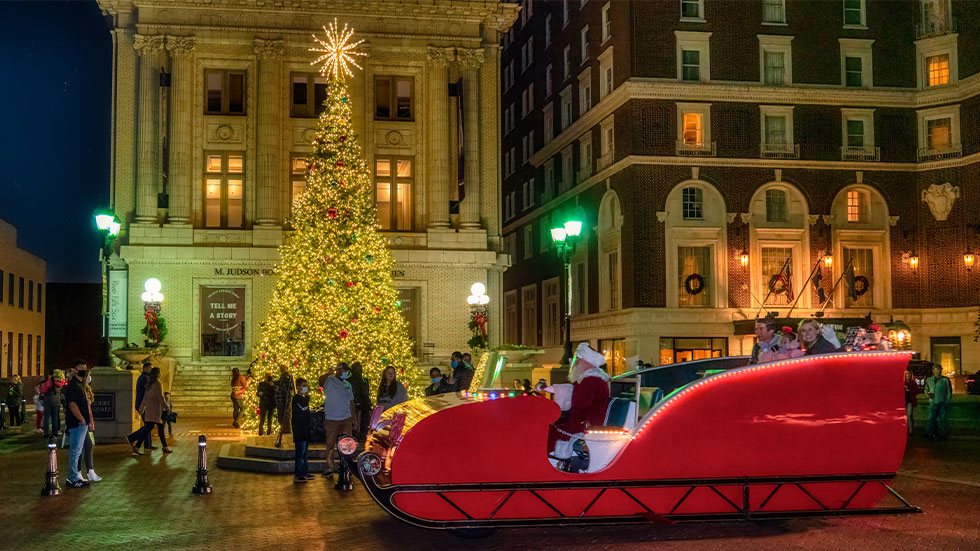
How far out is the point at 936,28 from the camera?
171 ft

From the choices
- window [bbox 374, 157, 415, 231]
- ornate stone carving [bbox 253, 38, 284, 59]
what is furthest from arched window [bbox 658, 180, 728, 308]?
ornate stone carving [bbox 253, 38, 284, 59]

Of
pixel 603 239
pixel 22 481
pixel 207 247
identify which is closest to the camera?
pixel 22 481

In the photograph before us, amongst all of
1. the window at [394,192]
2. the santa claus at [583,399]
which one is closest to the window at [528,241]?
the window at [394,192]

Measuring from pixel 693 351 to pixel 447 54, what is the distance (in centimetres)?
1772

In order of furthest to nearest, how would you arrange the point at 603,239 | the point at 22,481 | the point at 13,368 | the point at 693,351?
the point at 13,368, the point at 603,239, the point at 693,351, the point at 22,481

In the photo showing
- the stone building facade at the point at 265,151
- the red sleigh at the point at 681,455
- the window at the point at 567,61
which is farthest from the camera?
the window at the point at 567,61

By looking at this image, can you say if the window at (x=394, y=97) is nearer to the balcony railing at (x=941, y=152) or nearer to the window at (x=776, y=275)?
the window at (x=776, y=275)

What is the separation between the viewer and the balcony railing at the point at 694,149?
163 feet

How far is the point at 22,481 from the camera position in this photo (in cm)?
1834

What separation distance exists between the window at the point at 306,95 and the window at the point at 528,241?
25787mm

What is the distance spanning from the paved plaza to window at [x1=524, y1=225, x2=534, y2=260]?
4954 centimetres

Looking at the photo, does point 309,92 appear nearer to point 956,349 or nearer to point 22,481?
point 22,481

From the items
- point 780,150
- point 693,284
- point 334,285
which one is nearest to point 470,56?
point 693,284

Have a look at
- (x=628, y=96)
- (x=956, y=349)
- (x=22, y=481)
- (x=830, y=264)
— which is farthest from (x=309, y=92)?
(x=956, y=349)
